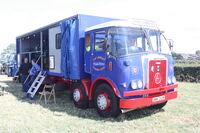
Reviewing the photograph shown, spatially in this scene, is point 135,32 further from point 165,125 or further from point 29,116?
point 29,116

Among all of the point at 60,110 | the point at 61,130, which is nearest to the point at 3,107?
the point at 60,110

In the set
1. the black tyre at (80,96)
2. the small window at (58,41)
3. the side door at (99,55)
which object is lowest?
the black tyre at (80,96)

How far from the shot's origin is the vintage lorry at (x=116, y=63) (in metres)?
4.88

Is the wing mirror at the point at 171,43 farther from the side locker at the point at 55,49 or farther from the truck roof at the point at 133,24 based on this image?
the side locker at the point at 55,49

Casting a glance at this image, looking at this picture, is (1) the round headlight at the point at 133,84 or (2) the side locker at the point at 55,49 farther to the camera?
(2) the side locker at the point at 55,49

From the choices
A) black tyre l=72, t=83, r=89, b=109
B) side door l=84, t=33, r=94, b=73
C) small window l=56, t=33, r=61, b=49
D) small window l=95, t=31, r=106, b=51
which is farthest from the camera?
small window l=56, t=33, r=61, b=49

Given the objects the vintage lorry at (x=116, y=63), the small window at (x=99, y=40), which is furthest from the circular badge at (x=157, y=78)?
the small window at (x=99, y=40)

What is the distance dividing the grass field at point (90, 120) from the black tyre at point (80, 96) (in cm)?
18

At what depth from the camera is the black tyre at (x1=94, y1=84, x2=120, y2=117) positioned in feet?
16.5

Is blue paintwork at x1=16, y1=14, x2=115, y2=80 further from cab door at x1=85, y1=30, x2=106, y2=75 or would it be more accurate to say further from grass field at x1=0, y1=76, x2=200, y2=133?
grass field at x1=0, y1=76, x2=200, y2=133

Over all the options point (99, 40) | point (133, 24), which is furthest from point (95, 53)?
point (133, 24)

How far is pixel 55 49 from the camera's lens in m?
7.68

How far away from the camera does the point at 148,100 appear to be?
16.4ft

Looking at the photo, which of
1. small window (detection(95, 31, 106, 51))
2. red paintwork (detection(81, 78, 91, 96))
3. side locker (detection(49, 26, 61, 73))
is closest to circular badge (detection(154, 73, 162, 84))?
small window (detection(95, 31, 106, 51))
